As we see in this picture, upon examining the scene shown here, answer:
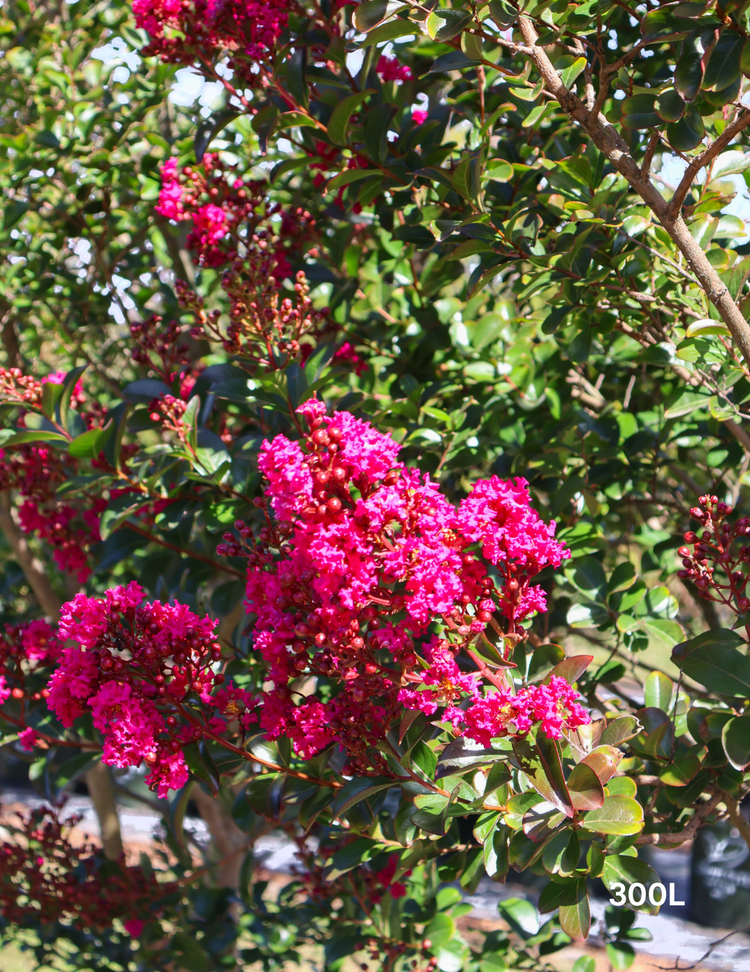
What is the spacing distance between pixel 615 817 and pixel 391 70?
5.41 ft

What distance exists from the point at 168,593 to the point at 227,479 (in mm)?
335

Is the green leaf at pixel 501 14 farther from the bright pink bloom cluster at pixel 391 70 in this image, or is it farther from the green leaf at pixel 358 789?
the green leaf at pixel 358 789

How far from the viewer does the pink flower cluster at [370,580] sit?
98 cm

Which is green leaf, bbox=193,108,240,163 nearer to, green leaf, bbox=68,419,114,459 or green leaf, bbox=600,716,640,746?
green leaf, bbox=68,419,114,459

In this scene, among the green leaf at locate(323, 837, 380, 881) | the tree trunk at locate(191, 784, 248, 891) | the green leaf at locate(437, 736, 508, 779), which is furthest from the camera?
the tree trunk at locate(191, 784, 248, 891)

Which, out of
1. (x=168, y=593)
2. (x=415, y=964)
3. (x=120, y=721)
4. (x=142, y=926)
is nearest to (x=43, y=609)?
(x=142, y=926)

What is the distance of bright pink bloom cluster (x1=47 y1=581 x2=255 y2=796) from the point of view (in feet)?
3.66

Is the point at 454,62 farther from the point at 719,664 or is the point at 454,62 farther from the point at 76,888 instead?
the point at 76,888

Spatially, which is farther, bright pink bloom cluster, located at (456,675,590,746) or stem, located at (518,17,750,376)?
stem, located at (518,17,750,376)

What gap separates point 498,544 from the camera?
112cm

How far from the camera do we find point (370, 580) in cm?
97

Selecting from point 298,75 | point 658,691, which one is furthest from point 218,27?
point 658,691

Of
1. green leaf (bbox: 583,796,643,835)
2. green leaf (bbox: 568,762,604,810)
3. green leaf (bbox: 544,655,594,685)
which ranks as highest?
green leaf (bbox: 544,655,594,685)

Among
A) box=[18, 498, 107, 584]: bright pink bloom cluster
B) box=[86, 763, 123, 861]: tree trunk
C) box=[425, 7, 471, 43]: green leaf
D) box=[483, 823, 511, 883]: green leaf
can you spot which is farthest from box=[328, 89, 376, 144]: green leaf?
box=[86, 763, 123, 861]: tree trunk
